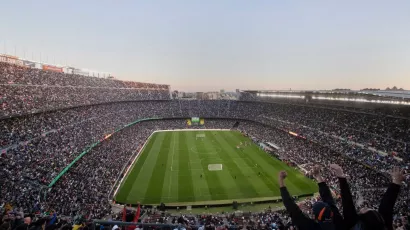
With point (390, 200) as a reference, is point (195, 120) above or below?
below

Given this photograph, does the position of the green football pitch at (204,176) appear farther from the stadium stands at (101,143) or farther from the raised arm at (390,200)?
the raised arm at (390,200)

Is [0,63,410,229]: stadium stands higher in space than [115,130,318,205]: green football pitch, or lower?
higher

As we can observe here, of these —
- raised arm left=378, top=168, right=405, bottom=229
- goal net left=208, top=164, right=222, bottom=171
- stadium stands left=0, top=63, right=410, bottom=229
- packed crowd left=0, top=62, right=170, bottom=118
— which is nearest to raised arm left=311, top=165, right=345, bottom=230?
raised arm left=378, top=168, right=405, bottom=229

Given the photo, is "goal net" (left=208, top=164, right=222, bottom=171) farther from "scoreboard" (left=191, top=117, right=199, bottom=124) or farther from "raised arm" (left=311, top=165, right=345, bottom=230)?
"scoreboard" (left=191, top=117, right=199, bottom=124)

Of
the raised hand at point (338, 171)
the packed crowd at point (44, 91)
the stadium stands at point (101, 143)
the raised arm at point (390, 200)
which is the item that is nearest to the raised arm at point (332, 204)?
the raised hand at point (338, 171)

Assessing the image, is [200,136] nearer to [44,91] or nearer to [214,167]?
[214,167]

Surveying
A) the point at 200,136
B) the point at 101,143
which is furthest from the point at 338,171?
the point at 200,136

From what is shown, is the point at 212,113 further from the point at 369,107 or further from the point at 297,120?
the point at 369,107
